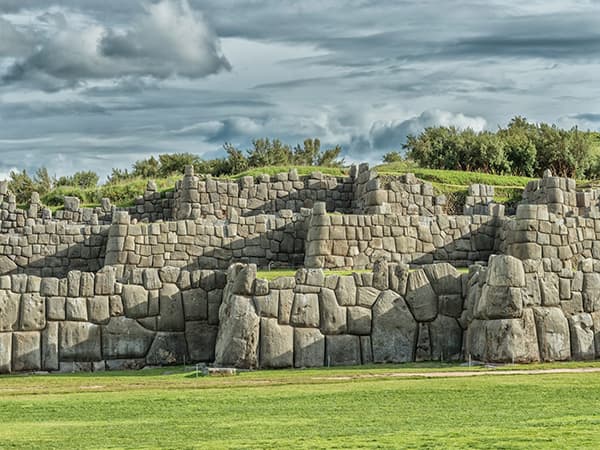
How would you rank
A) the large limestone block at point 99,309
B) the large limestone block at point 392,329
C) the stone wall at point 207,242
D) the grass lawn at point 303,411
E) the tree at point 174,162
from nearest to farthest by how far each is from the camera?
the grass lawn at point 303,411 < the large limestone block at point 392,329 < the large limestone block at point 99,309 < the stone wall at point 207,242 < the tree at point 174,162

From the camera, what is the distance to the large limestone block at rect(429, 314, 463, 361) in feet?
80.5

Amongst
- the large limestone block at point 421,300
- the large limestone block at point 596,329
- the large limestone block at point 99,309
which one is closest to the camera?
the large limestone block at point 596,329

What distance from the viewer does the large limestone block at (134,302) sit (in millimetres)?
25078

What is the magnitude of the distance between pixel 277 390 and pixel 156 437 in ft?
16.7

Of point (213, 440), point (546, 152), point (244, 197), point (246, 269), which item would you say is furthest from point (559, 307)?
point (546, 152)

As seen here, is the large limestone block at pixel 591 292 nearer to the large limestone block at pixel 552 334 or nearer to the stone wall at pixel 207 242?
the large limestone block at pixel 552 334

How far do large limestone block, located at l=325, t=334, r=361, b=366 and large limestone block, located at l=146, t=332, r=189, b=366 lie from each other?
10.4 ft

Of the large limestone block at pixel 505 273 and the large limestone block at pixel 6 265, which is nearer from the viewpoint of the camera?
the large limestone block at pixel 505 273

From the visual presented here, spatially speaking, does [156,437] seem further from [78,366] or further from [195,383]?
[78,366]

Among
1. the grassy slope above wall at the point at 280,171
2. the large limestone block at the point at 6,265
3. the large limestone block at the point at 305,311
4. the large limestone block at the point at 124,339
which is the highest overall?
the grassy slope above wall at the point at 280,171

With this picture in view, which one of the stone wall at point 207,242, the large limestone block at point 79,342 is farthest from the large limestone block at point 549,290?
the stone wall at point 207,242

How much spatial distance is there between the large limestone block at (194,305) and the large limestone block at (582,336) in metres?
7.54

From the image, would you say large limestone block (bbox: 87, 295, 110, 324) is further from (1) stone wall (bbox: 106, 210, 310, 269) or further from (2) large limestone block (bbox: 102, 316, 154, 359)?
(1) stone wall (bbox: 106, 210, 310, 269)

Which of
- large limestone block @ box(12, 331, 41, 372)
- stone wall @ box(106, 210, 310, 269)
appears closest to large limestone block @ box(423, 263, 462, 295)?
large limestone block @ box(12, 331, 41, 372)
